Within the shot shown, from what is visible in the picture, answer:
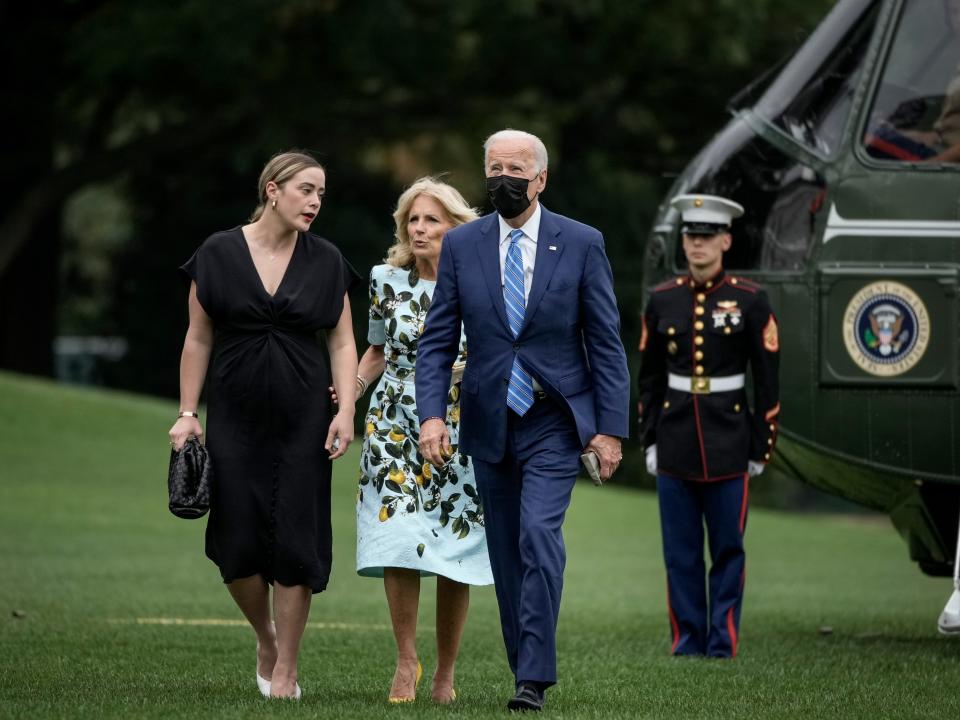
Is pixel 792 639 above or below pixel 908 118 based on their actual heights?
below

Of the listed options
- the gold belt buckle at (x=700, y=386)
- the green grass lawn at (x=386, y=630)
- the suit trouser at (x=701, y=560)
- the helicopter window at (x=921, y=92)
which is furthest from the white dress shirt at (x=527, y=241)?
the helicopter window at (x=921, y=92)

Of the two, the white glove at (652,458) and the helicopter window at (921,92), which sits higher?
the helicopter window at (921,92)

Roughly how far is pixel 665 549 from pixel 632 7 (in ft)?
48.4

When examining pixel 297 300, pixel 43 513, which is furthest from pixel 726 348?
pixel 43 513

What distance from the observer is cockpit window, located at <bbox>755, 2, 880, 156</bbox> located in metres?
8.69

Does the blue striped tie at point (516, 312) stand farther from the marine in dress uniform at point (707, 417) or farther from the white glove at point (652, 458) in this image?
the white glove at point (652, 458)

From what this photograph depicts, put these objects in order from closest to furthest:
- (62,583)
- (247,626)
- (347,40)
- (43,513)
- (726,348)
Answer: (726,348) < (247,626) < (62,583) < (43,513) < (347,40)

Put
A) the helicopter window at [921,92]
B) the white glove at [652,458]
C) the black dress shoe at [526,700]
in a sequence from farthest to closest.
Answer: the white glove at [652,458] < the helicopter window at [921,92] < the black dress shoe at [526,700]

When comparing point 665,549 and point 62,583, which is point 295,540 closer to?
point 665,549

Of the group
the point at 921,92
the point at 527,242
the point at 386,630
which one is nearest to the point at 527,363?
the point at 527,242

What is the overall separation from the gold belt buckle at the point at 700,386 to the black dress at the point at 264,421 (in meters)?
2.43

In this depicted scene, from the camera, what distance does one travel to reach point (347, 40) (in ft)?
72.1

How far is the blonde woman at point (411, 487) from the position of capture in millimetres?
6668

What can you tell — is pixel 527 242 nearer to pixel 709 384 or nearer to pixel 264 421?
pixel 264 421
